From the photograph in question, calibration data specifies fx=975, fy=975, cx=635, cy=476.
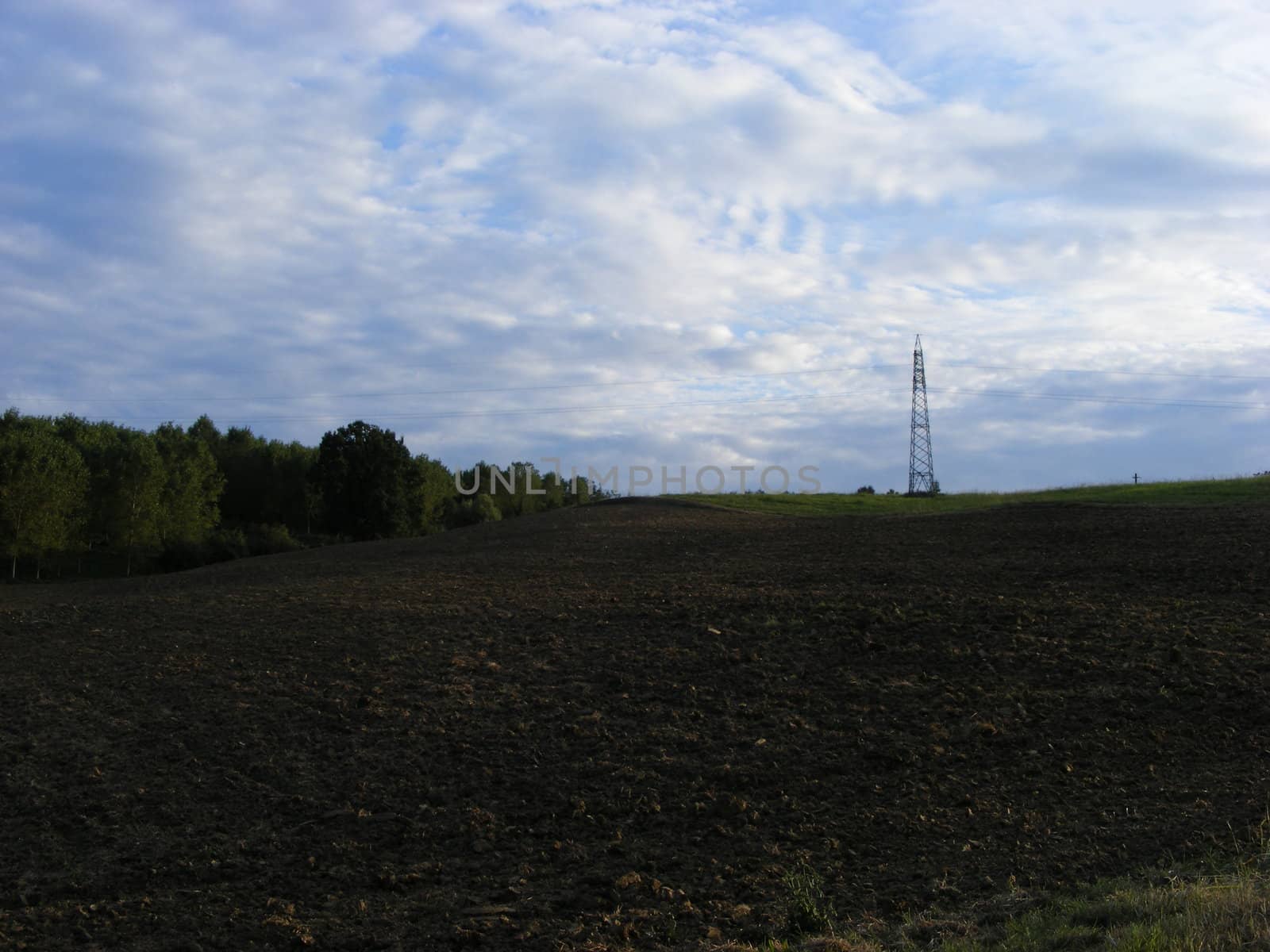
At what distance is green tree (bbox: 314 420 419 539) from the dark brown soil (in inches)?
940

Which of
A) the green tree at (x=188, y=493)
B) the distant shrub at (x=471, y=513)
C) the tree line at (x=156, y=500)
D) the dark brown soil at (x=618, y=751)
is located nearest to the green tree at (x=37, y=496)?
the tree line at (x=156, y=500)

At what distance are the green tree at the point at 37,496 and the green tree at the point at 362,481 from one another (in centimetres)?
934

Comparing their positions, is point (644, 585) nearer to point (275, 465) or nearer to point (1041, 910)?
point (1041, 910)

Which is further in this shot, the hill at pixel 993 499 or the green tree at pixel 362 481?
the green tree at pixel 362 481

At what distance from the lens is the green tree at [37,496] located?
119ft

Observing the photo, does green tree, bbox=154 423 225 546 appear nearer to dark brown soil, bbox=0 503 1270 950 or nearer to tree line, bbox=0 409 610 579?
tree line, bbox=0 409 610 579

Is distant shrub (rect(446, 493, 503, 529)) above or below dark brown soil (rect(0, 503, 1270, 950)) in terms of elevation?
above

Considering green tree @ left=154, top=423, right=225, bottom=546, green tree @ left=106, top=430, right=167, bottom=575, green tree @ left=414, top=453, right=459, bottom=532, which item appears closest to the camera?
green tree @ left=106, top=430, right=167, bottom=575

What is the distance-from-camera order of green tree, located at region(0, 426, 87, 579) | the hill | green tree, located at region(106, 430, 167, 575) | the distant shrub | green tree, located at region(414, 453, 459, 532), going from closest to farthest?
the hill < green tree, located at region(0, 426, 87, 579) < green tree, located at region(106, 430, 167, 575) < green tree, located at region(414, 453, 459, 532) < the distant shrub

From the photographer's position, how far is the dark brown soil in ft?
23.3

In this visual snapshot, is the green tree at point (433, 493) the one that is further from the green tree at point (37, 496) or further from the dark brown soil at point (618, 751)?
the dark brown soil at point (618, 751)

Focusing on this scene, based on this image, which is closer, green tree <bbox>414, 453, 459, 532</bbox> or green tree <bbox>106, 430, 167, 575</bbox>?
green tree <bbox>106, 430, 167, 575</bbox>

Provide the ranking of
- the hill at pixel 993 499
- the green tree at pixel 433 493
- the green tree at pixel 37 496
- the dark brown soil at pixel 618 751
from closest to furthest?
the dark brown soil at pixel 618 751
the hill at pixel 993 499
the green tree at pixel 37 496
the green tree at pixel 433 493

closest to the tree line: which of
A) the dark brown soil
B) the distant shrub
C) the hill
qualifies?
the distant shrub
